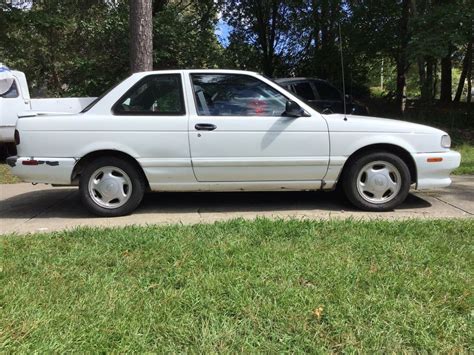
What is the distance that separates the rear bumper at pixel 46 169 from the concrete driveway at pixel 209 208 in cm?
47

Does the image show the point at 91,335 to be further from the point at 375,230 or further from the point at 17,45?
the point at 17,45

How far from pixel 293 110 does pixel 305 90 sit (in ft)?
20.7

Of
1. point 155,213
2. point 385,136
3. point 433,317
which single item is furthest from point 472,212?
point 155,213

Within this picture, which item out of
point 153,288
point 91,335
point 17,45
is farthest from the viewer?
point 17,45

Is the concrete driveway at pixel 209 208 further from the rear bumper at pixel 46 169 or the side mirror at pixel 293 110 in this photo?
the side mirror at pixel 293 110

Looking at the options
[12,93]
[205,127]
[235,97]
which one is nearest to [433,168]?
[235,97]

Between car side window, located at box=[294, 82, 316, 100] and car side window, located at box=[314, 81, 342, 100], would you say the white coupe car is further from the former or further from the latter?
car side window, located at box=[314, 81, 342, 100]

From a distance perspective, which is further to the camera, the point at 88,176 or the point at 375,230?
the point at 88,176

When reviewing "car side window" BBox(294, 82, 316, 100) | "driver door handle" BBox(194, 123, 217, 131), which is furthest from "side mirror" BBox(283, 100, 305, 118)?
"car side window" BBox(294, 82, 316, 100)

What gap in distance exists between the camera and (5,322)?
3066mm

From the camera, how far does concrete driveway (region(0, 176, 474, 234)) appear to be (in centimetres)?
562

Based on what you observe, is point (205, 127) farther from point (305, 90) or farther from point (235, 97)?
point (305, 90)

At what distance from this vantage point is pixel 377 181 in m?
5.79

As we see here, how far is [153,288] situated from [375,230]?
2.25 m
